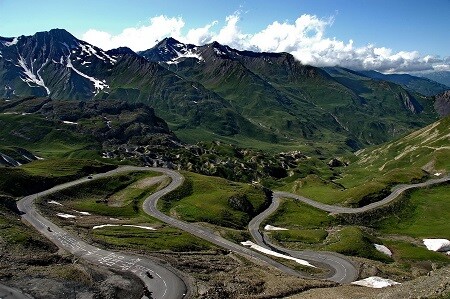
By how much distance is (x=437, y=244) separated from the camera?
145000mm

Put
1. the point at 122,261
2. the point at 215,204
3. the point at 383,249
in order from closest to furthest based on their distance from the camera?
the point at 122,261 < the point at 383,249 < the point at 215,204

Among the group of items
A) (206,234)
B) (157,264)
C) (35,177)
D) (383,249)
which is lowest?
(383,249)

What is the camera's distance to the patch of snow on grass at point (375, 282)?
93.8m

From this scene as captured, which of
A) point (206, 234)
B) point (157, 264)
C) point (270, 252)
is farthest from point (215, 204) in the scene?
point (157, 264)

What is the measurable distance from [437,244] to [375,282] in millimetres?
61383

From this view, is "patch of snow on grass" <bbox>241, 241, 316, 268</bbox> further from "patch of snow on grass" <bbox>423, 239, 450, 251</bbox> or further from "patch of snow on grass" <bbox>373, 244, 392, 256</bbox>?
"patch of snow on grass" <bbox>423, 239, 450, 251</bbox>

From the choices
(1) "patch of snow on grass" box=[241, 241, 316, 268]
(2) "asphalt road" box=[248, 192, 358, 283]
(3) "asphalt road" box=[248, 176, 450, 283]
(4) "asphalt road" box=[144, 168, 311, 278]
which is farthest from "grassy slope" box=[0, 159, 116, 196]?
(1) "patch of snow on grass" box=[241, 241, 316, 268]

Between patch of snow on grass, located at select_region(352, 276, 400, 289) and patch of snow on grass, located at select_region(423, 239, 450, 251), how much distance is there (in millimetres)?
54258

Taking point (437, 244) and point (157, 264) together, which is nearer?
point (157, 264)


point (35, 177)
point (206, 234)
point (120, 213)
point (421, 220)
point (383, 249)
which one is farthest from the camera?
point (421, 220)

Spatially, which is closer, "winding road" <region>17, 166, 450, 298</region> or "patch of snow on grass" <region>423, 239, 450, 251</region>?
"winding road" <region>17, 166, 450, 298</region>

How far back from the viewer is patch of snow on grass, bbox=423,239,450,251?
14300cm

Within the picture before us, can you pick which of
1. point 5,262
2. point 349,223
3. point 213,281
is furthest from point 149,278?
point 349,223

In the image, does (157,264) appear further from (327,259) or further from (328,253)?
(328,253)
